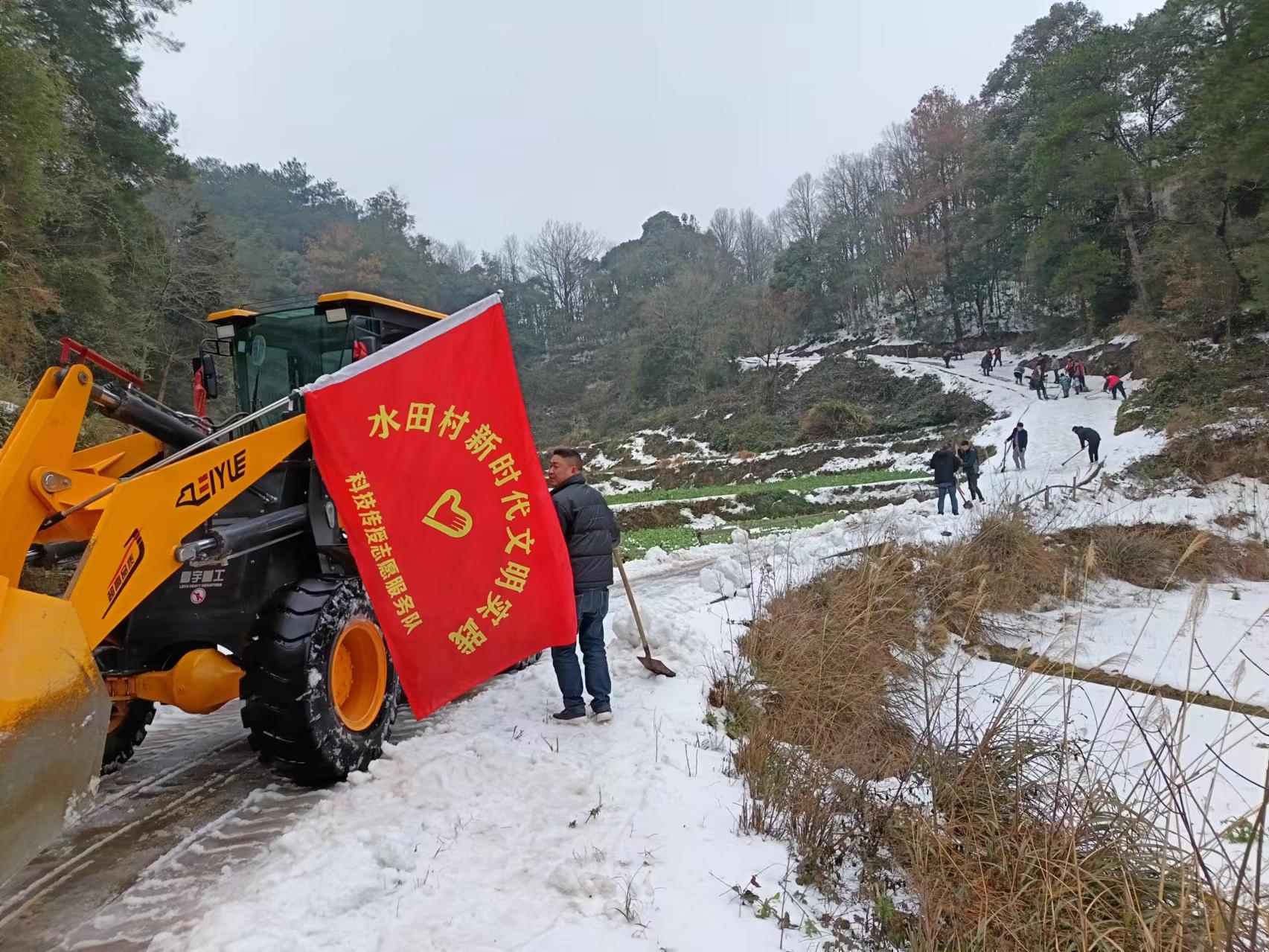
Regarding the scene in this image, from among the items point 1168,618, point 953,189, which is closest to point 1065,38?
point 953,189

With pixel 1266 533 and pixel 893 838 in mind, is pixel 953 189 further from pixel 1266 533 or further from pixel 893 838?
pixel 893 838

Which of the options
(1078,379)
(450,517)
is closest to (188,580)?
(450,517)

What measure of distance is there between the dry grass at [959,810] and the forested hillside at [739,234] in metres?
15.4

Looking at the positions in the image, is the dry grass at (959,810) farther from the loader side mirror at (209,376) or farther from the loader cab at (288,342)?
the loader side mirror at (209,376)

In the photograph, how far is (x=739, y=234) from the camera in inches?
3374

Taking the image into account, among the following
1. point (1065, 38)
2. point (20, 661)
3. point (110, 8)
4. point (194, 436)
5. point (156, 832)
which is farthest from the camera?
point (1065, 38)

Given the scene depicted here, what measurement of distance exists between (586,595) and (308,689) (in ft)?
6.23

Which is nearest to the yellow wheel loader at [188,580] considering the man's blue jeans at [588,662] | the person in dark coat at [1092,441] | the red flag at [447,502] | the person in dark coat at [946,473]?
the red flag at [447,502]

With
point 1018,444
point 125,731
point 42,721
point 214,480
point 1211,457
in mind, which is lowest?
point 1211,457

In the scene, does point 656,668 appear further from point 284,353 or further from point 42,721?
point 42,721

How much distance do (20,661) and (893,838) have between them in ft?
12.7

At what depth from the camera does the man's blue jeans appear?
16.2ft

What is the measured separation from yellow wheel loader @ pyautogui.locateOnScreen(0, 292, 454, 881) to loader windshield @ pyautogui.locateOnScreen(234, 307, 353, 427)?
12 millimetres

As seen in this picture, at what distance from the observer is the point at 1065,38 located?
50.2 m
